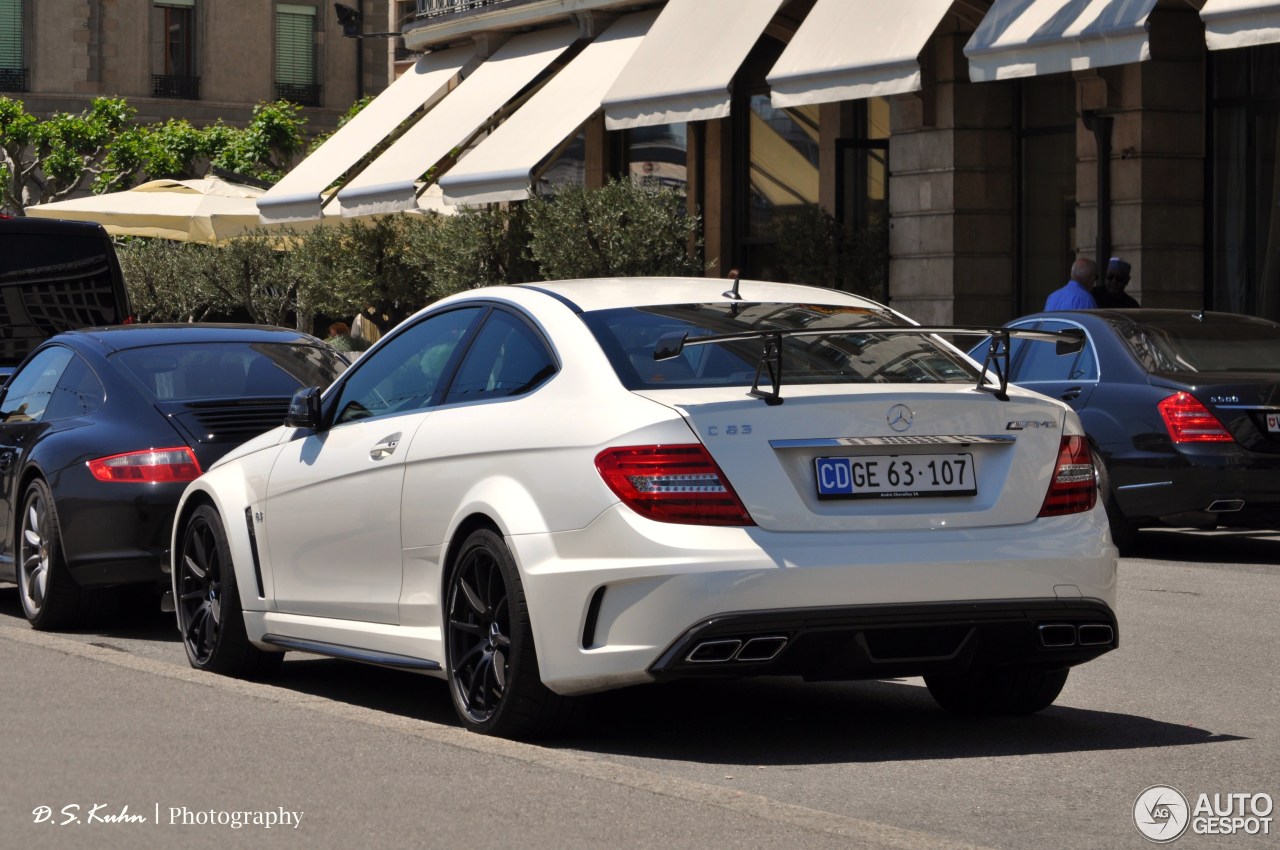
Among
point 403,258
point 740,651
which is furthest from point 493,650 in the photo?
point 403,258

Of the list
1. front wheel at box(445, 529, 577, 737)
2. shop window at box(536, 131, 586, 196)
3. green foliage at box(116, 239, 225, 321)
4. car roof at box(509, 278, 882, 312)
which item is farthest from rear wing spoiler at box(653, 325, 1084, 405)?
green foliage at box(116, 239, 225, 321)

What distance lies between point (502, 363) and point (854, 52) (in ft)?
49.3

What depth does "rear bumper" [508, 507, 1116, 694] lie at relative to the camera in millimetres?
6289

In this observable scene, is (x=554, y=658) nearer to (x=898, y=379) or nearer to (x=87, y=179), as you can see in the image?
(x=898, y=379)

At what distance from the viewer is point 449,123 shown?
28812 millimetres

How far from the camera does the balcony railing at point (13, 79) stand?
2320 inches

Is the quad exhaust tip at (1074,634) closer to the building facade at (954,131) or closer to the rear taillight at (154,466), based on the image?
the rear taillight at (154,466)

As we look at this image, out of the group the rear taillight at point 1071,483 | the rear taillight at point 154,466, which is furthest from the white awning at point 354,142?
the rear taillight at point 1071,483

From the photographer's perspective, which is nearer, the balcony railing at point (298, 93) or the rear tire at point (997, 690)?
the rear tire at point (997, 690)

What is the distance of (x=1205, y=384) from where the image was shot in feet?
43.5

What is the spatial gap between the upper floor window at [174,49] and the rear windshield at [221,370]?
52479 mm

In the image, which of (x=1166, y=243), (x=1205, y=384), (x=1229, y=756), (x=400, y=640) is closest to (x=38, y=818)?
(x=400, y=640)

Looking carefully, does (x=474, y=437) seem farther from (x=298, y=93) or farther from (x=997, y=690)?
(x=298, y=93)

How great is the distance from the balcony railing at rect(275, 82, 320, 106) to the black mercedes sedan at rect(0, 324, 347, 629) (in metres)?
53.3
